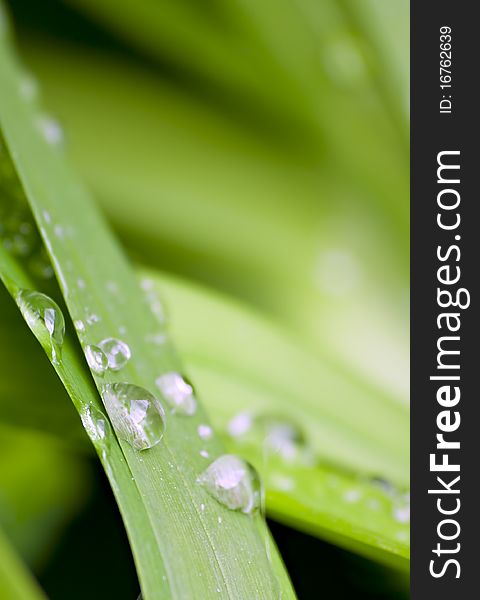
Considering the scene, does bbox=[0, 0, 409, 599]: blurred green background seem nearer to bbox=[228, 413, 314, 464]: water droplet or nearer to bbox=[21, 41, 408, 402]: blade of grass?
bbox=[21, 41, 408, 402]: blade of grass

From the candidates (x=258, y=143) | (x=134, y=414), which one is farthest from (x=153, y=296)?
(x=258, y=143)

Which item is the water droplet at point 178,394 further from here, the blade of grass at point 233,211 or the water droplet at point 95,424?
the blade of grass at point 233,211

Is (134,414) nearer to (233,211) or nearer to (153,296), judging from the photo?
(153,296)

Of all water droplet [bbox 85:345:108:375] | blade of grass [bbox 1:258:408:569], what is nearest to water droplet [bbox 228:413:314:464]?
blade of grass [bbox 1:258:408:569]

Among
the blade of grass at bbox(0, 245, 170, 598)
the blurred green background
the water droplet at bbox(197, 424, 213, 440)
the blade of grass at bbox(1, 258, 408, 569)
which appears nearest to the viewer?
the blade of grass at bbox(0, 245, 170, 598)

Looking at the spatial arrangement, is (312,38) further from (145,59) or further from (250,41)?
(145,59)

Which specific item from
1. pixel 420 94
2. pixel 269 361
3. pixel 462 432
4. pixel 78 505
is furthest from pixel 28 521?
pixel 420 94
